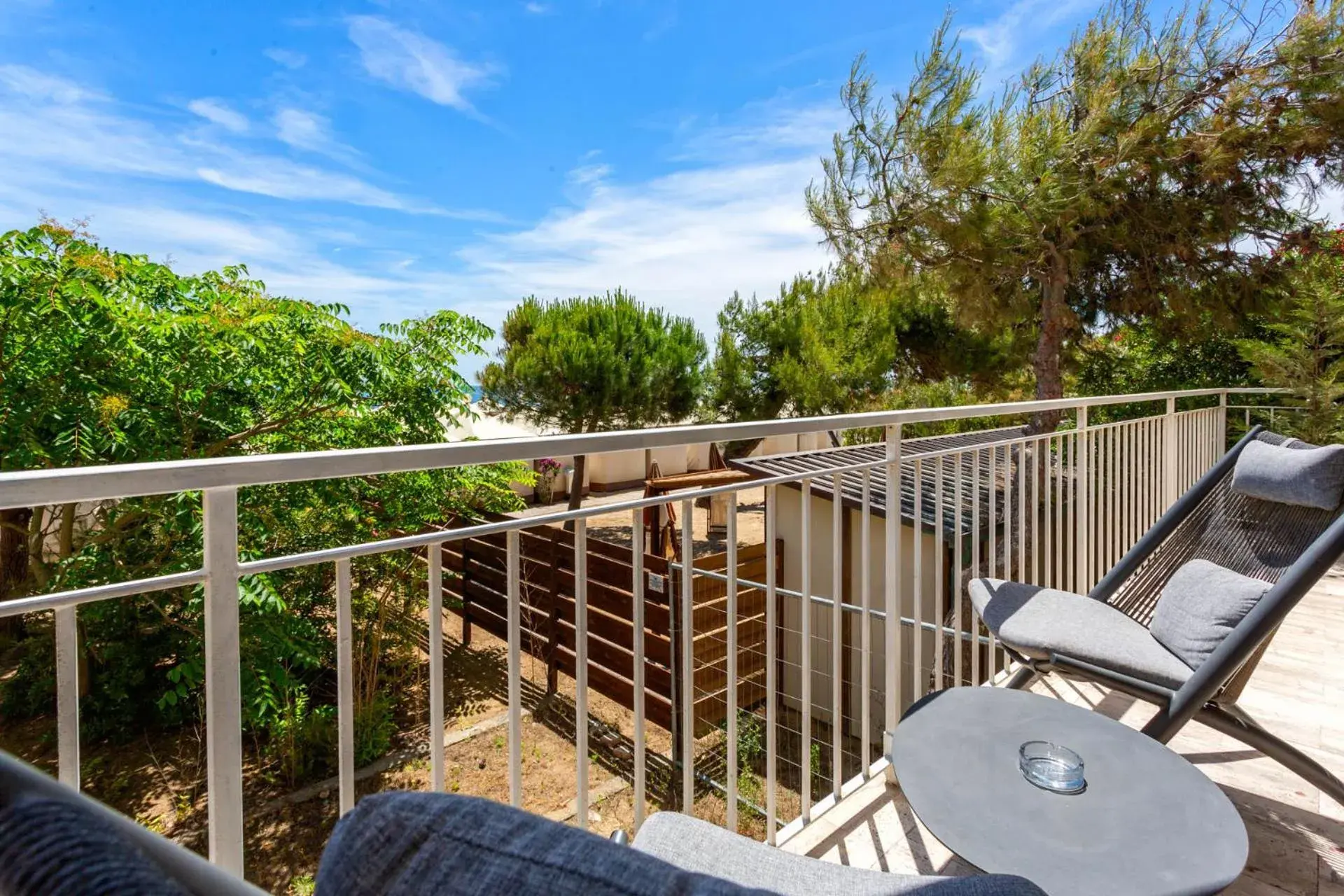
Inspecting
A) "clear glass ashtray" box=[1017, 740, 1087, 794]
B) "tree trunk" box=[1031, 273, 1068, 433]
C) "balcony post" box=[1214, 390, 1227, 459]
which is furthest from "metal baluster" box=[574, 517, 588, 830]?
"tree trunk" box=[1031, 273, 1068, 433]

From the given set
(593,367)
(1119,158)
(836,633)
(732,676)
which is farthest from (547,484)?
(732,676)

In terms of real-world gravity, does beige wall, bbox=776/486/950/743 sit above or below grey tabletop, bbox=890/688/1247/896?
below

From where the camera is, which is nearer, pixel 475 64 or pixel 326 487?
pixel 326 487

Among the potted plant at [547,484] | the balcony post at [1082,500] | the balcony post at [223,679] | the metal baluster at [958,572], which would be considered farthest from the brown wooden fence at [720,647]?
the potted plant at [547,484]

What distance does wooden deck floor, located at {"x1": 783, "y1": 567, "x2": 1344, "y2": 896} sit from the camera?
1.78 meters

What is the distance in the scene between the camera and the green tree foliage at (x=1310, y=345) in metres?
5.96

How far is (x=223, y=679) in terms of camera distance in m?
0.93

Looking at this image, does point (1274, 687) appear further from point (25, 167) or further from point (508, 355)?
point (25, 167)

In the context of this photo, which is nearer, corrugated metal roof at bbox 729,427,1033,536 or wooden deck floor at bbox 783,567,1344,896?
wooden deck floor at bbox 783,567,1344,896

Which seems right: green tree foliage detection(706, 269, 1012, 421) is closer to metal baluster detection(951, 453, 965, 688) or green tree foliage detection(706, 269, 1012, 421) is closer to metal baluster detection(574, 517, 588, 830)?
metal baluster detection(951, 453, 965, 688)

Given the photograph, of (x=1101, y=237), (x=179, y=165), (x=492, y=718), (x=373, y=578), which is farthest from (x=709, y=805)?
(x=179, y=165)

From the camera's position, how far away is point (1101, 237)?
7.41 metres

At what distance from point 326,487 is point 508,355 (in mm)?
7277

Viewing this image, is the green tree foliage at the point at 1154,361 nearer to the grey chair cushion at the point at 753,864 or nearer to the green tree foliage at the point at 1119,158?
the green tree foliage at the point at 1119,158
